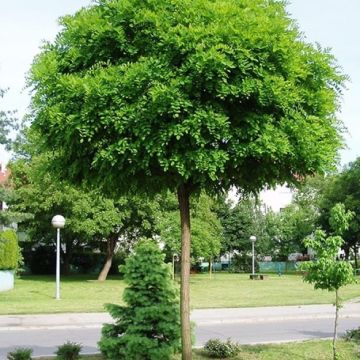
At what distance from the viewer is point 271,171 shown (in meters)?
7.43

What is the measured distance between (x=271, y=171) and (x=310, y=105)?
38.0 inches

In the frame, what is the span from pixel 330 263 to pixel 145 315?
9.43ft

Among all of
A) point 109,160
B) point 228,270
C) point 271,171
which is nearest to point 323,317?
point 271,171

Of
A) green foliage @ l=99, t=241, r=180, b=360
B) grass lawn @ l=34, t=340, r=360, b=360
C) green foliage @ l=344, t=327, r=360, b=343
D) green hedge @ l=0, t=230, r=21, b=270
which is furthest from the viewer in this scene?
green hedge @ l=0, t=230, r=21, b=270

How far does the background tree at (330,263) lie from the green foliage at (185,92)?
1781 mm

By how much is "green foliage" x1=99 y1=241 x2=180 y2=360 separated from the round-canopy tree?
231cm

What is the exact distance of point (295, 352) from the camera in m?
10.4

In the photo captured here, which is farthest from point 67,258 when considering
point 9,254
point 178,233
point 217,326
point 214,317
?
point 217,326

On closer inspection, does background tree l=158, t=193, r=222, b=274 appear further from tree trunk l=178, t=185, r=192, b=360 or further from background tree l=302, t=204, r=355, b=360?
tree trunk l=178, t=185, r=192, b=360

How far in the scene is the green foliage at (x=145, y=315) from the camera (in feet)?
28.2

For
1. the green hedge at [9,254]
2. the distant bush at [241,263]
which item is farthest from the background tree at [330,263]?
the distant bush at [241,263]

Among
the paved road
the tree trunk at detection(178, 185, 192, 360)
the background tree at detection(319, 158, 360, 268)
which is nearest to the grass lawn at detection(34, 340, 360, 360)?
the tree trunk at detection(178, 185, 192, 360)

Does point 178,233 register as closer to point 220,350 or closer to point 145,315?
point 220,350

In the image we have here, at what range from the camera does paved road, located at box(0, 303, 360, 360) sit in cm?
1330
